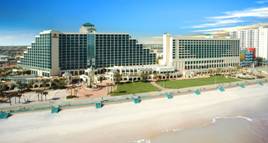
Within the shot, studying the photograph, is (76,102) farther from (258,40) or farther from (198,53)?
(258,40)

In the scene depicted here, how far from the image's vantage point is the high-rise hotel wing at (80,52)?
55.6 meters

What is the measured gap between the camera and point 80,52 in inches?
2324

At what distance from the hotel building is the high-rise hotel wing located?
20.8 feet

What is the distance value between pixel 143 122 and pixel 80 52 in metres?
36.0

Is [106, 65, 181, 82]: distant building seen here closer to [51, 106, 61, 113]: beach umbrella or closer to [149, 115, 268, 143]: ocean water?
[51, 106, 61, 113]: beach umbrella

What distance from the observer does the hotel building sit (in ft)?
219

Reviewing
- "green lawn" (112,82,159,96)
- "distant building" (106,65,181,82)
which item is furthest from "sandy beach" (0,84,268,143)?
"distant building" (106,65,181,82)

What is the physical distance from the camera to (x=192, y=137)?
874 inches

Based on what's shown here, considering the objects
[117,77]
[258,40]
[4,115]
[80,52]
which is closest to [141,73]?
[117,77]

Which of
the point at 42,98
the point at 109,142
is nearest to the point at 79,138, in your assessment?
the point at 109,142

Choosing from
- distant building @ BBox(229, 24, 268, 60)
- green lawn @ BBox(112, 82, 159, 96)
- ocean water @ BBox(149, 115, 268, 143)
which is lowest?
ocean water @ BBox(149, 115, 268, 143)

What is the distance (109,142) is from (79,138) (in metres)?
2.71

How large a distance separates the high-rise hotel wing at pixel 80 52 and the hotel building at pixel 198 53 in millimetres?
6344

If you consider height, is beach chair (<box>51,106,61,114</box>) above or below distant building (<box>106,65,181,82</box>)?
below
